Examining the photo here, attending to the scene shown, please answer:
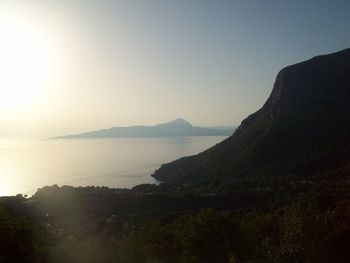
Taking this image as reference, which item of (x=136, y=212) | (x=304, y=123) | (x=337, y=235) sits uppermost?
(x=304, y=123)

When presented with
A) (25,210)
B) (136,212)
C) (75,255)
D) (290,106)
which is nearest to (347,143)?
(290,106)

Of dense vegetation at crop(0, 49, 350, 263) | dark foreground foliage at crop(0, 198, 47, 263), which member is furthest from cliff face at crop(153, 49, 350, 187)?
dark foreground foliage at crop(0, 198, 47, 263)

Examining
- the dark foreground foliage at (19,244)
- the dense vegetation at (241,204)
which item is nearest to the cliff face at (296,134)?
the dense vegetation at (241,204)

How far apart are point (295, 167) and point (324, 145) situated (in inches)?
530

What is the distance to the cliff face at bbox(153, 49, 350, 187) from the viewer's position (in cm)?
12850

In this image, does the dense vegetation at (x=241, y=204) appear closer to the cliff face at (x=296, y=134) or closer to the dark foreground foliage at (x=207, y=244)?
the dark foreground foliage at (x=207, y=244)

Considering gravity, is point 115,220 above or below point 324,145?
below

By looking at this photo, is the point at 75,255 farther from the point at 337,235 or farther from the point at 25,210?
the point at 25,210

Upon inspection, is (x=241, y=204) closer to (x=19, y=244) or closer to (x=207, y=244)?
(x=207, y=244)

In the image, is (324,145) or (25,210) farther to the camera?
(324,145)

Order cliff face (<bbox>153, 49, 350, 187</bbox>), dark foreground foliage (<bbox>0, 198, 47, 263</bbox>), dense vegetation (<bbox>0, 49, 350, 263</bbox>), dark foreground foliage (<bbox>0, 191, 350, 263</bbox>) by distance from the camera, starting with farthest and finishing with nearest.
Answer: cliff face (<bbox>153, 49, 350, 187</bbox>) → dense vegetation (<bbox>0, 49, 350, 263</bbox>) → dark foreground foliage (<bbox>0, 191, 350, 263</bbox>) → dark foreground foliage (<bbox>0, 198, 47, 263</bbox>)

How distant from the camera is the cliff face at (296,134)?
12850 cm

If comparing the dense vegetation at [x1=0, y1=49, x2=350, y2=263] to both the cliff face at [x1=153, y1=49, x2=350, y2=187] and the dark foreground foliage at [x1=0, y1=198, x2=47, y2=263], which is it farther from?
the cliff face at [x1=153, y1=49, x2=350, y2=187]

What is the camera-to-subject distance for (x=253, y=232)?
47.6 m
